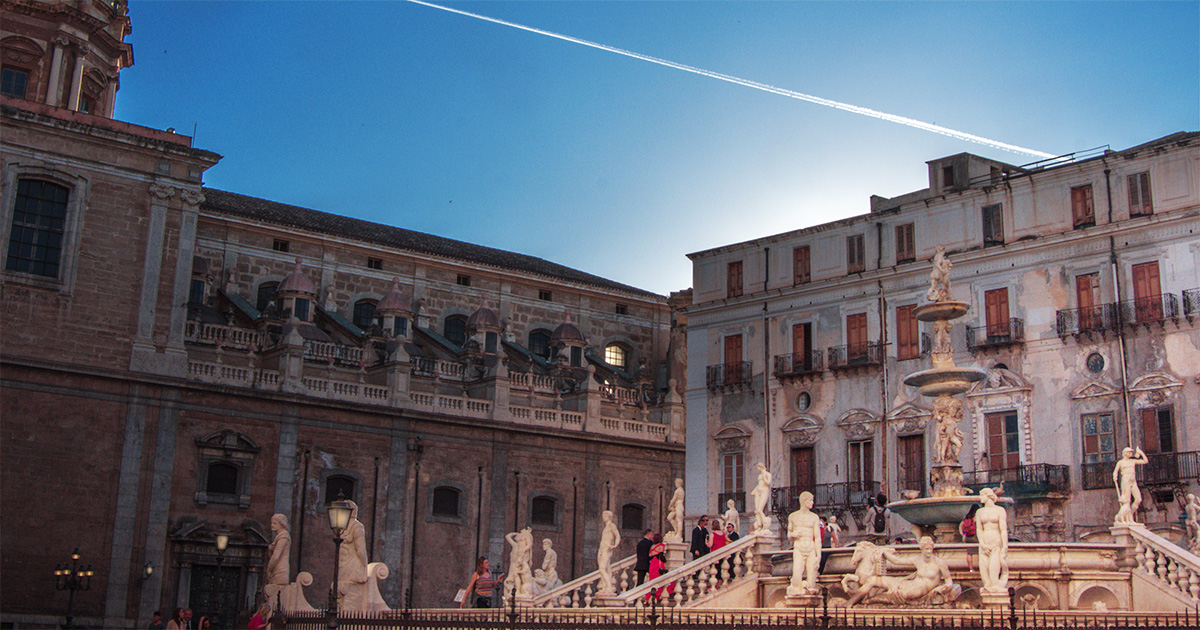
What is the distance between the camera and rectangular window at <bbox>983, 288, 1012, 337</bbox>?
31.8 meters

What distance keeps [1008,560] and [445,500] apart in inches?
1037

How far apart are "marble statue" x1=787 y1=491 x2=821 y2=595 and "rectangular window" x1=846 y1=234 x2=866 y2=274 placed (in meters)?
16.6

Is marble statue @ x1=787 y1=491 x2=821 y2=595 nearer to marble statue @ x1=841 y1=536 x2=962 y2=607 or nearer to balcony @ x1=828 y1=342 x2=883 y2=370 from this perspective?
marble statue @ x1=841 y1=536 x2=962 y2=607

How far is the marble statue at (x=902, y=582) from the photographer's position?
58.2 feet

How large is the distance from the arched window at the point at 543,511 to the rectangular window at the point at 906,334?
15.8 metres

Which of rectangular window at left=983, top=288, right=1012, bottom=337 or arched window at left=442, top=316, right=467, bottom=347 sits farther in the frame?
arched window at left=442, top=316, right=467, bottom=347

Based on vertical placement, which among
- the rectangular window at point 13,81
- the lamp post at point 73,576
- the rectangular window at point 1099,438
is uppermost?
the rectangular window at point 13,81

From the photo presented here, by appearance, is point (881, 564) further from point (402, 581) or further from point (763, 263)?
point (402, 581)

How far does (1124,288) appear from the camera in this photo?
97.7 feet

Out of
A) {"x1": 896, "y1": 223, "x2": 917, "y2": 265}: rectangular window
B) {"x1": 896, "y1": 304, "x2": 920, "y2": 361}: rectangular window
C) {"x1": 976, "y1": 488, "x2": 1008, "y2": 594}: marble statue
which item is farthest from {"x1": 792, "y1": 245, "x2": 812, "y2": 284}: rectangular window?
{"x1": 976, "y1": 488, "x2": 1008, "y2": 594}: marble statue

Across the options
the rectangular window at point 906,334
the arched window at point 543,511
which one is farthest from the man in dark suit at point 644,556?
the arched window at point 543,511

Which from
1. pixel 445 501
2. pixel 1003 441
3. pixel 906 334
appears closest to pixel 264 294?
pixel 445 501

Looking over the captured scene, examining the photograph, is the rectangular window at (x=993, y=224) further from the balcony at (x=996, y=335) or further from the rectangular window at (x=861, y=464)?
the rectangular window at (x=861, y=464)

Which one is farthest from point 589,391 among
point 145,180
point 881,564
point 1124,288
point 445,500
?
point 881,564
